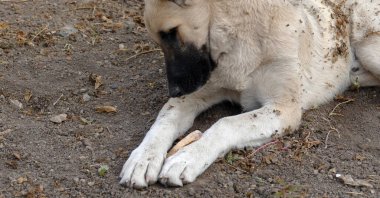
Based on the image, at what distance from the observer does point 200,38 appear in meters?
3.90

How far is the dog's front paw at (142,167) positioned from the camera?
11.4 ft

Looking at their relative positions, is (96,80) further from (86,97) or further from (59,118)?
(59,118)

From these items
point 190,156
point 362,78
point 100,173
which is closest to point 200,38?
point 190,156

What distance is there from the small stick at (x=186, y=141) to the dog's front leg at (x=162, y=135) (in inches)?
1.6

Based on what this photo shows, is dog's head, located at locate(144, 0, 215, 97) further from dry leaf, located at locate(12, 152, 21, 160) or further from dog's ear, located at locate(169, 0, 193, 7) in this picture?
dry leaf, located at locate(12, 152, 21, 160)

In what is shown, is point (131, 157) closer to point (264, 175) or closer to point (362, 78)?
point (264, 175)

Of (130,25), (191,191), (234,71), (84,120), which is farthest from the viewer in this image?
(130,25)

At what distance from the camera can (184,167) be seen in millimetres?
3566

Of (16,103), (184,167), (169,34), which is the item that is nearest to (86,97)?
(16,103)

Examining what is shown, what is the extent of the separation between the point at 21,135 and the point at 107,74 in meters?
1.09

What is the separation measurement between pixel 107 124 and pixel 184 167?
787 mm

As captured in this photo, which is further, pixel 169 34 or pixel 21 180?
pixel 169 34

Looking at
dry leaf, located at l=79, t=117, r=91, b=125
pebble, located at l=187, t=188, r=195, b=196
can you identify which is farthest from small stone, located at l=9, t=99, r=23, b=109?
pebble, located at l=187, t=188, r=195, b=196

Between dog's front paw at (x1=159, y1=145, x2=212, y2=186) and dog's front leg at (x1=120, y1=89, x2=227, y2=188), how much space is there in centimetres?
6
